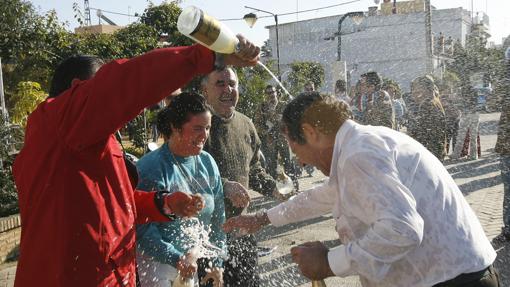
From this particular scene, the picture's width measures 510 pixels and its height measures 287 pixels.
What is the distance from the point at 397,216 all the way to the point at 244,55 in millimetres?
781

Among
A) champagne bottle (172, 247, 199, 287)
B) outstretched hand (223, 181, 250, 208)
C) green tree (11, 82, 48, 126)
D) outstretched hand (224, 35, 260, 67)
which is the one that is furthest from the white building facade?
outstretched hand (224, 35, 260, 67)

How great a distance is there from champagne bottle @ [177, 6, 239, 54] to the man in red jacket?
1.7 inches

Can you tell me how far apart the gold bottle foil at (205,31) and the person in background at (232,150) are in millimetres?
1976

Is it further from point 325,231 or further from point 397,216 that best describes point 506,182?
point 397,216

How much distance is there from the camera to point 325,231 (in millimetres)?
7082

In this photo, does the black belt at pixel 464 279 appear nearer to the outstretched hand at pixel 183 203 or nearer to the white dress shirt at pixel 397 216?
the white dress shirt at pixel 397 216

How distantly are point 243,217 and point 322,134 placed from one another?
0.97 m

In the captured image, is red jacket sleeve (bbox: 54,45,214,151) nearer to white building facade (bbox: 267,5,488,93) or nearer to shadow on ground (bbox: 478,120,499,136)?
shadow on ground (bbox: 478,120,499,136)

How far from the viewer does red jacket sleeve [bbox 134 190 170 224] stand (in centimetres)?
272

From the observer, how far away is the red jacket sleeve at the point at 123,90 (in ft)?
5.67

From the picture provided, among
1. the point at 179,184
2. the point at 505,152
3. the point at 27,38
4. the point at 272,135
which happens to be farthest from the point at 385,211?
the point at 27,38

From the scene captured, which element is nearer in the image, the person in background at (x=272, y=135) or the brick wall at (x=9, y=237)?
the brick wall at (x=9, y=237)

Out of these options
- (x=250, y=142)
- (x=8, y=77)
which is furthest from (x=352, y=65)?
(x=250, y=142)

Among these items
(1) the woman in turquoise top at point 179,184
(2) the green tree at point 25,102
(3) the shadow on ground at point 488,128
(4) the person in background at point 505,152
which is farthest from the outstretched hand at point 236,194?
(3) the shadow on ground at point 488,128
